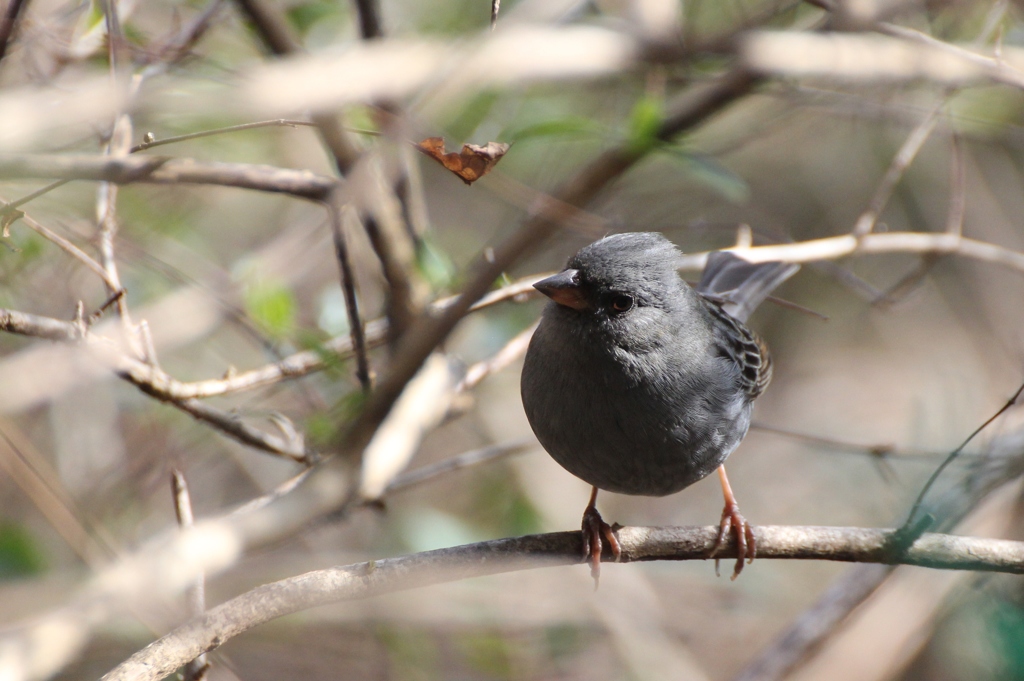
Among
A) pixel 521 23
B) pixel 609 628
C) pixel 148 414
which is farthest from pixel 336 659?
pixel 521 23

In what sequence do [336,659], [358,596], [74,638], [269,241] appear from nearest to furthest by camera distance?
[358,596] < [74,638] < [336,659] < [269,241]

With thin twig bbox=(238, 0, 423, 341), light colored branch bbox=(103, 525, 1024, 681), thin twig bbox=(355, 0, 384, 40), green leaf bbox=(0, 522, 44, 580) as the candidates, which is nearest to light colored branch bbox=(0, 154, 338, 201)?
thin twig bbox=(238, 0, 423, 341)

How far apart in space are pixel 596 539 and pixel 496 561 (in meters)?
0.78

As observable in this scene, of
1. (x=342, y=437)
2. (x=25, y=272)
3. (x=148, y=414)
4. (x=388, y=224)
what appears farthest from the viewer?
(x=148, y=414)

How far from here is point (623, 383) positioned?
3.47 metres

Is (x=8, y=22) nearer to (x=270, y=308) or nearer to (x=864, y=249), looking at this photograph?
(x=270, y=308)

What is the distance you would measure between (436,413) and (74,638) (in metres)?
1.84

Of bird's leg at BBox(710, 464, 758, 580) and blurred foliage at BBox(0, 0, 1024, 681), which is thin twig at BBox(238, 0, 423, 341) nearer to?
blurred foliage at BBox(0, 0, 1024, 681)

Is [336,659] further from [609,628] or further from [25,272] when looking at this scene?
[25,272]

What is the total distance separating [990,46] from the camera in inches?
209

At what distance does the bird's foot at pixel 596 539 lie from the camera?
3.36 meters

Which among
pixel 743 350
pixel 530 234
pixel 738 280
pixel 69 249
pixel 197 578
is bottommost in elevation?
pixel 738 280

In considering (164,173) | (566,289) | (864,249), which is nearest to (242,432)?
(164,173)

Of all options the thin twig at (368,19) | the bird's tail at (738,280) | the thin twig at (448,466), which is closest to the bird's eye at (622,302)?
the thin twig at (448,466)
